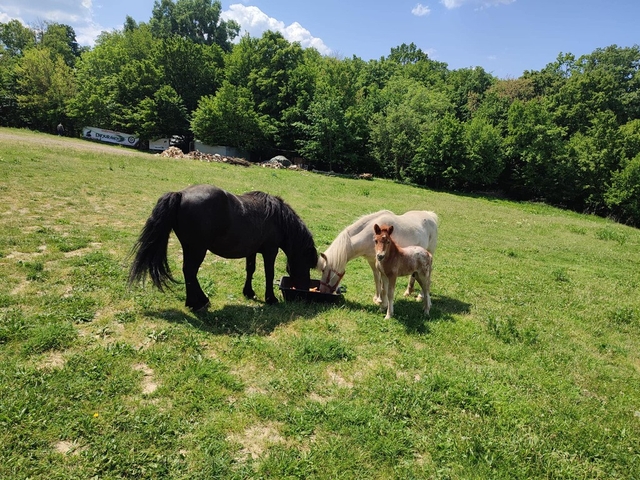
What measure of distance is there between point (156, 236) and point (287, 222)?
2.21 meters

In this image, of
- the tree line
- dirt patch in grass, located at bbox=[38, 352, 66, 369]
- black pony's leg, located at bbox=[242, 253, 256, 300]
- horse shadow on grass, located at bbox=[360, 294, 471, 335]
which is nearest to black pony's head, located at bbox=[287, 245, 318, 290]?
black pony's leg, located at bbox=[242, 253, 256, 300]

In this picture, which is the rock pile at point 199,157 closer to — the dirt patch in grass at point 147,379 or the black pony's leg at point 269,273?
the black pony's leg at point 269,273

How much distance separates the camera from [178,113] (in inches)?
1645

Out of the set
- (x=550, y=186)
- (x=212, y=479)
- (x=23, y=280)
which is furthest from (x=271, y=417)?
(x=550, y=186)

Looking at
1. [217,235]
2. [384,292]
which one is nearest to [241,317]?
[217,235]

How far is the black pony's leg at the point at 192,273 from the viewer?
18.4 ft

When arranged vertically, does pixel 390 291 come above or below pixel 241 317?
above

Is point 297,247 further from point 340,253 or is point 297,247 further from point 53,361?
point 53,361

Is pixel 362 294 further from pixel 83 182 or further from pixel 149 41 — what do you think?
pixel 149 41

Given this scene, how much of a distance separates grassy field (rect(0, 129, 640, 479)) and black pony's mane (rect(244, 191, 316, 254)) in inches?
44.6

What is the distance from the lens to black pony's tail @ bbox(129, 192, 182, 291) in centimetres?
527

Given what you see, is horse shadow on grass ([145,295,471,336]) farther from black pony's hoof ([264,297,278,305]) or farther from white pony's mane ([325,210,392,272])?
white pony's mane ([325,210,392,272])

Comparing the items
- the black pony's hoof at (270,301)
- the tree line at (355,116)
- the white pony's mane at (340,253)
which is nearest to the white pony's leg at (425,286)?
the white pony's mane at (340,253)

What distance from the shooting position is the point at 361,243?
6.77 metres
